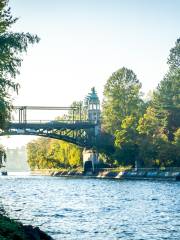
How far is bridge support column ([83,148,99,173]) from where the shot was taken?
143 metres

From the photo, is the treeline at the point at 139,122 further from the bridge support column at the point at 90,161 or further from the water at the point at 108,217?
the water at the point at 108,217

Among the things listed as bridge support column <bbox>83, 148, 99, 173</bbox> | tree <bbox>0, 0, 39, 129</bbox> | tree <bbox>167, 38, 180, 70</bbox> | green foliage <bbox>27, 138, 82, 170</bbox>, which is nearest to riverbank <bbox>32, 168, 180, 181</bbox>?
bridge support column <bbox>83, 148, 99, 173</bbox>

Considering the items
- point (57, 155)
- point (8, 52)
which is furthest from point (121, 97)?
point (8, 52)

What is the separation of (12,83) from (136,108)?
338ft

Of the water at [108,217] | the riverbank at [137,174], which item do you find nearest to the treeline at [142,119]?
the riverbank at [137,174]

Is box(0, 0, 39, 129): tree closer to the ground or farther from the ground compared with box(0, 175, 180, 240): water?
farther from the ground

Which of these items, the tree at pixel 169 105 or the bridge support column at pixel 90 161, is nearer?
the tree at pixel 169 105

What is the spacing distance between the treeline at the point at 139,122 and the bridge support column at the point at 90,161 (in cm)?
161

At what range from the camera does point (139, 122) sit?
118875 millimetres

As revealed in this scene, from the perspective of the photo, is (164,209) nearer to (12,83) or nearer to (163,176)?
(12,83)

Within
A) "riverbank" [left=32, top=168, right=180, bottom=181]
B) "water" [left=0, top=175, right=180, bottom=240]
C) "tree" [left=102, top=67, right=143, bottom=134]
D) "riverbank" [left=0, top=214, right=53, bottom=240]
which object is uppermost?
"tree" [left=102, top=67, right=143, bottom=134]

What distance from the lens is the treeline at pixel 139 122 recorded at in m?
115

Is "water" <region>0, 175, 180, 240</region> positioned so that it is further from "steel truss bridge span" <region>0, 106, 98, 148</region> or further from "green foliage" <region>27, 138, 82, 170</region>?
"green foliage" <region>27, 138, 82, 170</region>

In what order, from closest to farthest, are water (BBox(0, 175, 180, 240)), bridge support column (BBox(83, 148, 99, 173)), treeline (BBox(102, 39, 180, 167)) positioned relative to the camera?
water (BBox(0, 175, 180, 240)) → treeline (BBox(102, 39, 180, 167)) → bridge support column (BBox(83, 148, 99, 173))
